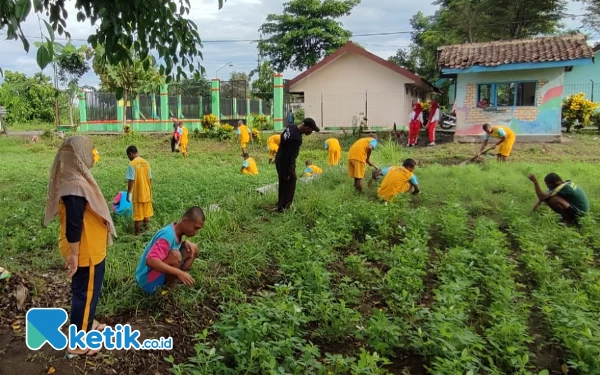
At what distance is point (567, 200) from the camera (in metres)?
6.25

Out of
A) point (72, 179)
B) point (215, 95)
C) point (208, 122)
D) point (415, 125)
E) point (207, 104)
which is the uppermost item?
point (215, 95)

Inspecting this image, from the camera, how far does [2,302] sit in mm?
3811

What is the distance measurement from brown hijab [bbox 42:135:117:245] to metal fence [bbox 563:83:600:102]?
22995mm

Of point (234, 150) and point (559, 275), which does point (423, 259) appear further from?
point (234, 150)

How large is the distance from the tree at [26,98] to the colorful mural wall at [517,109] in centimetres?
2846

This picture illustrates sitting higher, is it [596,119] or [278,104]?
[278,104]

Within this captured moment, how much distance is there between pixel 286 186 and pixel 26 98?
112ft

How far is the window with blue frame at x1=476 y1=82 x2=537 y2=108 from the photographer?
15.4 metres

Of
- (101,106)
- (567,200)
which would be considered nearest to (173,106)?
(101,106)

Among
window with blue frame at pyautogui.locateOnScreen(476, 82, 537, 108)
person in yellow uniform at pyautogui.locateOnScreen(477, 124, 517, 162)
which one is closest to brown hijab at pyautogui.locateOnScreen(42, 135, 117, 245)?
person in yellow uniform at pyautogui.locateOnScreen(477, 124, 517, 162)

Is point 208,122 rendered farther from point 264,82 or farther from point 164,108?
point 264,82

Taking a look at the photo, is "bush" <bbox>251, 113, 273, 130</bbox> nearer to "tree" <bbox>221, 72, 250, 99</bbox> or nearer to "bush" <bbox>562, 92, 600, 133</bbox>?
"tree" <bbox>221, 72, 250, 99</bbox>

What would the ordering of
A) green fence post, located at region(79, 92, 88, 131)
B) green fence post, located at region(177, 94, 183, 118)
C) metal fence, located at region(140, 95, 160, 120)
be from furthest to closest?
green fence post, located at region(177, 94, 183, 118) → metal fence, located at region(140, 95, 160, 120) → green fence post, located at region(79, 92, 88, 131)

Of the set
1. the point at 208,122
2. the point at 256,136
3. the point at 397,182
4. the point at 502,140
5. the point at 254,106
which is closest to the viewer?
the point at 397,182
